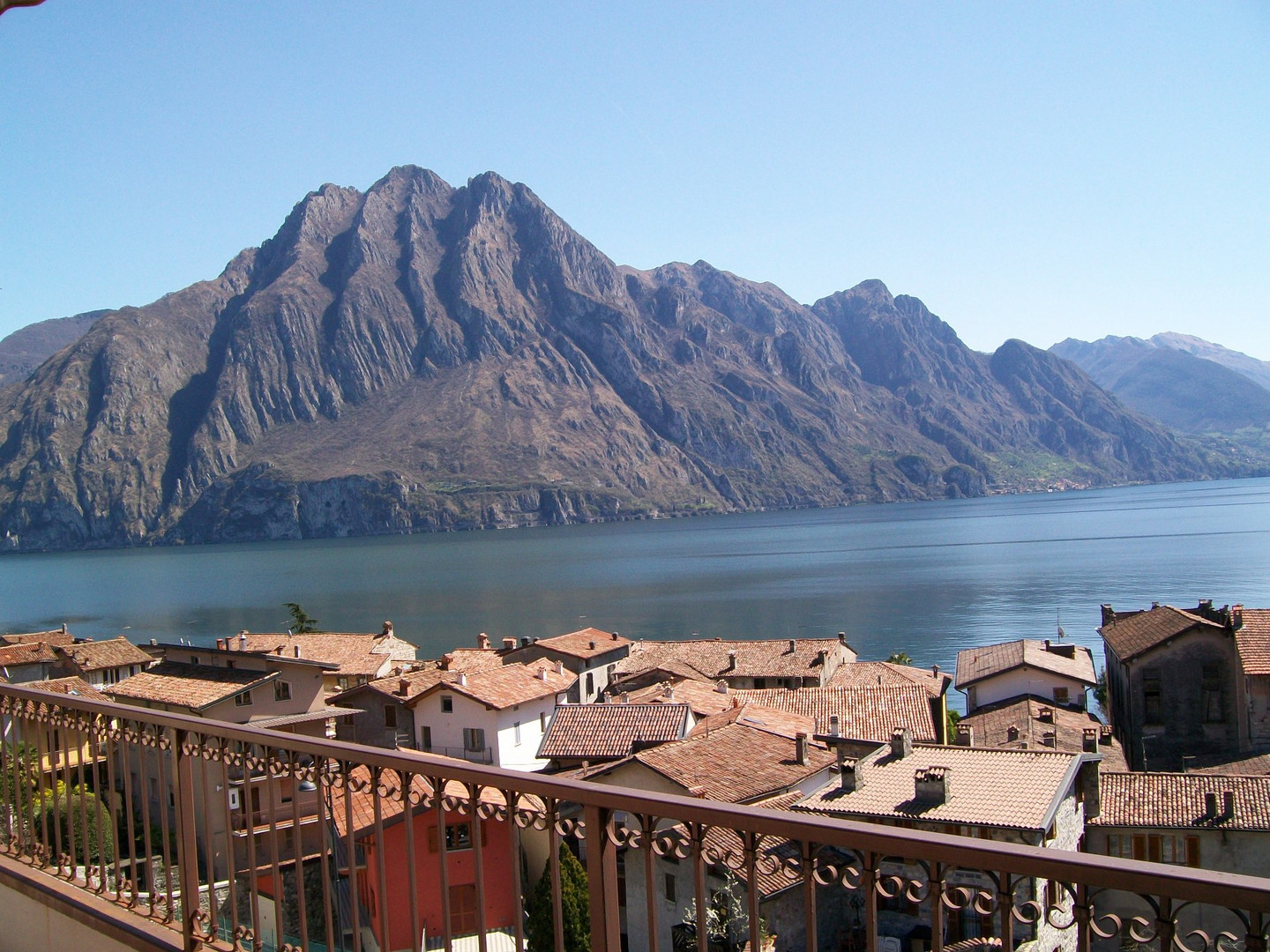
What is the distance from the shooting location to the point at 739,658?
168 ft

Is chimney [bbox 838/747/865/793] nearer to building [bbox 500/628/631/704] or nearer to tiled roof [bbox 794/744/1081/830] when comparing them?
tiled roof [bbox 794/744/1081/830]

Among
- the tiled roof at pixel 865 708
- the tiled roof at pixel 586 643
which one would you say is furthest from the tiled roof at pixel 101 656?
the tiled roof at pixel 865 708

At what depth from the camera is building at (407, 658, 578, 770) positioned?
35.9 meters

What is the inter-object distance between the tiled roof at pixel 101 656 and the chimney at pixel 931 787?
43.6 m

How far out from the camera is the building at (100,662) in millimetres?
49875

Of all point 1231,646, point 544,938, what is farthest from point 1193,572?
point 544,938

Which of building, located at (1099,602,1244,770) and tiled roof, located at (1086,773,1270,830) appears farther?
building, located at (1099,602,1244,770)

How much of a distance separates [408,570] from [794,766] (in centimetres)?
14225

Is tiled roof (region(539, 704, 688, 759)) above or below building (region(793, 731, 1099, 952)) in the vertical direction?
below

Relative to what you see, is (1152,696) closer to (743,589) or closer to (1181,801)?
(1181,801)

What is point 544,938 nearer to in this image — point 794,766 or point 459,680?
point 794,766

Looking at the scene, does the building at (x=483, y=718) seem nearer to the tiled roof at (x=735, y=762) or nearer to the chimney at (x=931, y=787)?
the tiled roof at (x=735, y=762)

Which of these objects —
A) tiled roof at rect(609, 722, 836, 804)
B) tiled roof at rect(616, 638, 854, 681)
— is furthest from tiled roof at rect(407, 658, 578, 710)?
tiled roof at rect(609, 722, 836, 804)

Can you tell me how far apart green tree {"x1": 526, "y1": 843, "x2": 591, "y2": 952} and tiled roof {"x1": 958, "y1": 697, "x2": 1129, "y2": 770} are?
51.9 ft
